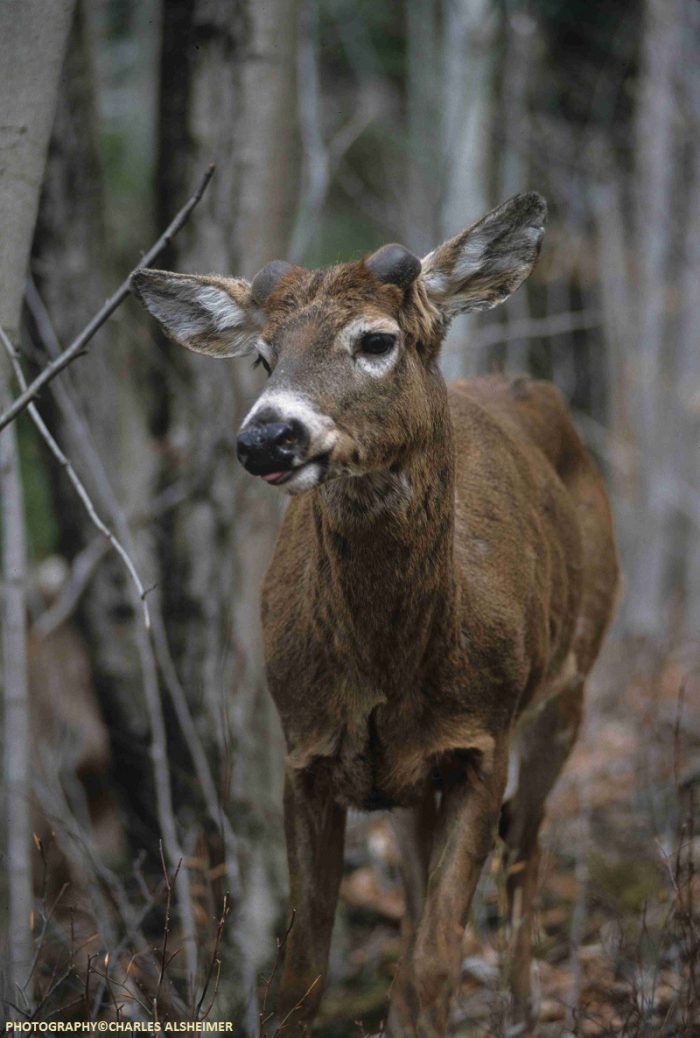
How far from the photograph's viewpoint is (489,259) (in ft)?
14.2

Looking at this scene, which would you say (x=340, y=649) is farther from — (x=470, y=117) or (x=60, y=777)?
(x=470, y=117)

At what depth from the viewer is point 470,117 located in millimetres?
10430

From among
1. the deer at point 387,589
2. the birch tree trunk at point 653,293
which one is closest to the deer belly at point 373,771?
the deer at point 387,589

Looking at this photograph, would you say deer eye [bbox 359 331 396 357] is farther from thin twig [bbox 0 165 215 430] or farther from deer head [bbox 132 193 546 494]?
thin twig [bbox 0 165 215 430]

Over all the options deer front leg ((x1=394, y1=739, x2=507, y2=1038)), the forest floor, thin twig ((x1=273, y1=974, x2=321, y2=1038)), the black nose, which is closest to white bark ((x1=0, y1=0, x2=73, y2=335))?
the black nose

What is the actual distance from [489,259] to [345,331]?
763 millimetres

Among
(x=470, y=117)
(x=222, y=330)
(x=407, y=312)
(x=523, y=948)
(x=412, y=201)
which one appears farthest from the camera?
(x=412, y=201)

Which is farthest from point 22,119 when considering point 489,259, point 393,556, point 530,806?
point 530,806

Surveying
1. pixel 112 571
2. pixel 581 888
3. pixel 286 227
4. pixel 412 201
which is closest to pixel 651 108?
pixel 412 201

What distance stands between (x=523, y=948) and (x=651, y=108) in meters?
10.5

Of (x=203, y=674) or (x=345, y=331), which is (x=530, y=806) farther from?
(x=345, y=331)

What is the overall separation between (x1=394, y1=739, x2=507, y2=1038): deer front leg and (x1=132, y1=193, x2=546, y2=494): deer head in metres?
1.18

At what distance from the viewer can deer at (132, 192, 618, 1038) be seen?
391cm

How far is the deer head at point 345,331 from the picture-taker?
11.7 ft
